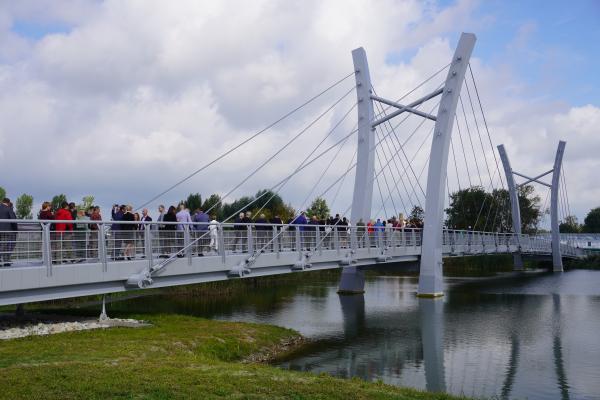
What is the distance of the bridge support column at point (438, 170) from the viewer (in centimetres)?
3653

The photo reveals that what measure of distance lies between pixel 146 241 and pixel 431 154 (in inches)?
845

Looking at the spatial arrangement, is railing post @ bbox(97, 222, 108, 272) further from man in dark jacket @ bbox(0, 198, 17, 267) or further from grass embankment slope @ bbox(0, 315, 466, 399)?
man in dark jacket @ bbox(0, 198, 17, 267)

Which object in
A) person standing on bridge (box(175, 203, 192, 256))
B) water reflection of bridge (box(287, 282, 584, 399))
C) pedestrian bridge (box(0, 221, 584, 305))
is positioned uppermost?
person standing on bridge (box(175, 203, 192, 256))

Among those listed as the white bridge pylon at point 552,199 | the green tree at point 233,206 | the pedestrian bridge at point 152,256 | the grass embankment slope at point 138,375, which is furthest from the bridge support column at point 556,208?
the grass embankment slope at point 138,375

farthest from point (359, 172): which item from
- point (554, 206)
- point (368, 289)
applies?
point (554, 206)

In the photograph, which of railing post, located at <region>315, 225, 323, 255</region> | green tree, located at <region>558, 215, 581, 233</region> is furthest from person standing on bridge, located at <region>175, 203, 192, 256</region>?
green tree, located at <region>558, 215, 581, 233</region>

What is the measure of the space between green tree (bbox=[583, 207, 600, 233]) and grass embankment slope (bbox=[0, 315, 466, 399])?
136 m

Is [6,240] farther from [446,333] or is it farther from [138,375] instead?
[446,333]

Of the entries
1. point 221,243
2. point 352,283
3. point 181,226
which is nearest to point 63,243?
point 181,226

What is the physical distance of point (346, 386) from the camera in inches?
488

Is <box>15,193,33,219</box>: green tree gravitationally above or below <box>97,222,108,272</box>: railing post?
above

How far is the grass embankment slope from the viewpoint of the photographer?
10.9 meters

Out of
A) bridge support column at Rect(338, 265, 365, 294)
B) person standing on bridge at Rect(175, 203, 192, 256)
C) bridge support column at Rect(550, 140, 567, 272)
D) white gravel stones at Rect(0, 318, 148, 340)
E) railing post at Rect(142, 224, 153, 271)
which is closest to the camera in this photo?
white gravel stones at Rect(0, 318, 148, 340)

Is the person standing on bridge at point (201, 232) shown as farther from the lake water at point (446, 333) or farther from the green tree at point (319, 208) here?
the green tree at point (319, 208)
